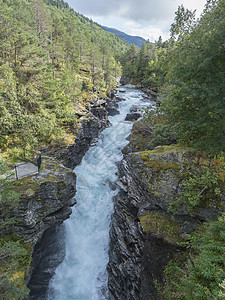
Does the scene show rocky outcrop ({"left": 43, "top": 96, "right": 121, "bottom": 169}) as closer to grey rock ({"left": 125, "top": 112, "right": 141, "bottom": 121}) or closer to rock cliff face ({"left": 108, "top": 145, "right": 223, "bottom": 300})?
grey rock ({"left": 125, "top": 112, "right": 141, "bottom": 121})

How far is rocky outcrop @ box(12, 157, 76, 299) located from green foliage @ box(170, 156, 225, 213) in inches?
282

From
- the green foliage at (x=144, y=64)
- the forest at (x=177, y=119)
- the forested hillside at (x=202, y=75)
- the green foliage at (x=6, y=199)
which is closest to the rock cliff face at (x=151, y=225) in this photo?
the forest at (x=177, y=119)

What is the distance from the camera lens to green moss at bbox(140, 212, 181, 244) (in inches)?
303

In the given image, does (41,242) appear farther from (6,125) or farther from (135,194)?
(6,125)

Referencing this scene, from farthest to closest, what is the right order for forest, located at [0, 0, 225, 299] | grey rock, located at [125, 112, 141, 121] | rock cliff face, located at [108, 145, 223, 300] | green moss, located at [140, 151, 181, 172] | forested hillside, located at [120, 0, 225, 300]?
grey rock, located at [125, 112, 141, 121], green moss, located at [140, 151, 181, 172], rock cliff face, located at [108, 145, 223, 300], forested hillside, located at [120, 0, 225, 300], forest, located at [0, 0, 225, 299]

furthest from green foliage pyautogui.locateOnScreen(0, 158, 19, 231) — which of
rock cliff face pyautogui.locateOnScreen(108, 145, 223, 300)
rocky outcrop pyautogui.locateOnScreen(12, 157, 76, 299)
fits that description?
rock cliff face pyautogui.locateOnScreen(108, 145, 223, 300)

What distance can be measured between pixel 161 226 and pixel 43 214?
7.11 meters

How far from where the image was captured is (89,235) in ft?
44.0

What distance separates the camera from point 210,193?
7.24 m

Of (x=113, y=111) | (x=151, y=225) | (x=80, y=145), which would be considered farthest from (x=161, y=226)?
(x=113, y=111)

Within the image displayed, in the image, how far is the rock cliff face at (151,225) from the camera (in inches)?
301

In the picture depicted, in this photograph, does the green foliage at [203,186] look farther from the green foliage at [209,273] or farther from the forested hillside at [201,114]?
the green foliage at [209,273]

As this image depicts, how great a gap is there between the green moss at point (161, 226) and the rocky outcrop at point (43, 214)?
5673 millimetres

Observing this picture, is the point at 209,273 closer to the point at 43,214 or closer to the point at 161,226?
the point at 161,226
